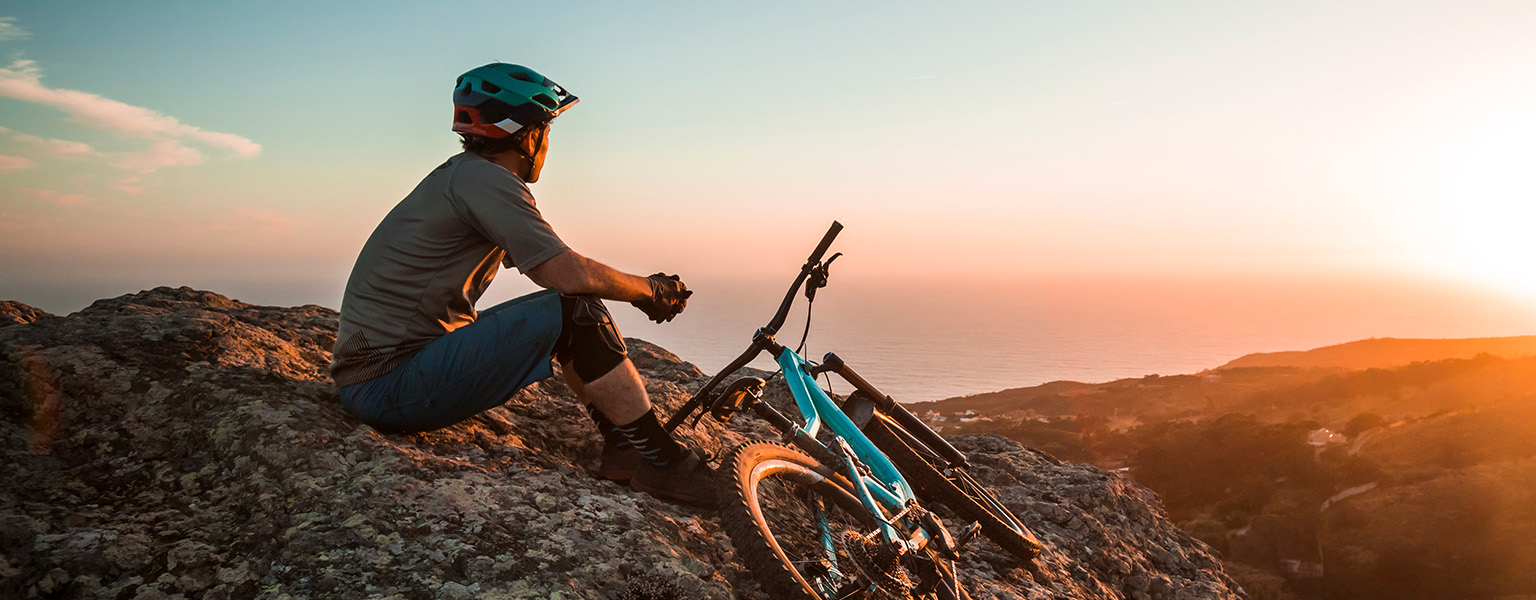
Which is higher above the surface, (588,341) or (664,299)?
(664,299)

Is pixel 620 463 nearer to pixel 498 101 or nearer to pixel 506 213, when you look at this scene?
pixel 506 213

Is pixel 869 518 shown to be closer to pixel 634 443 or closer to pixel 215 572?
pixel 634 443

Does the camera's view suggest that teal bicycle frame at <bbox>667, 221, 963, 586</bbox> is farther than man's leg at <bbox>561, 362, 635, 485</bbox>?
No

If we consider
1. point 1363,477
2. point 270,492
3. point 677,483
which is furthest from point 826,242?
point 1363,477

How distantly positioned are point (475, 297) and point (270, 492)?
4.67ft

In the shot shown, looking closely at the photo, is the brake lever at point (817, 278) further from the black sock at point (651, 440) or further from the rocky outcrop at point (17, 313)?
the rocky outcrop at point (17, 313)

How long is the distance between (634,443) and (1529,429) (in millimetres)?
38744

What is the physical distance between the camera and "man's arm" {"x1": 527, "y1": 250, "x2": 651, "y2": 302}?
378 cm

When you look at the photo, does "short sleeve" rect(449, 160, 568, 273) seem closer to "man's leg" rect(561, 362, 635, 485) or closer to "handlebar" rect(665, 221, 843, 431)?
"man's leg" rect(561, 362, 635, 485)

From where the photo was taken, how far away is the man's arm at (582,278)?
3.78 meters

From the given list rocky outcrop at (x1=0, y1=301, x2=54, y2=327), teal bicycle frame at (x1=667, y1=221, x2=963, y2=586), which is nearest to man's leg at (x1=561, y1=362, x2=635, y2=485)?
teal bicycle frame at (x1=667, y1=221, x2=963, y2=586)

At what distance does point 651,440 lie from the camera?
4.35 meters

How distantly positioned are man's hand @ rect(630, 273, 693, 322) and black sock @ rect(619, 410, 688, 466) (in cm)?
59

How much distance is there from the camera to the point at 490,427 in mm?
4891
